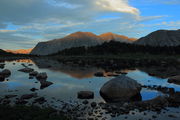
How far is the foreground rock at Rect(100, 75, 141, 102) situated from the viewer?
61.4ft

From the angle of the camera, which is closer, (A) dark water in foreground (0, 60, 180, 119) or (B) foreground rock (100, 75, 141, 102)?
(B) foreground rock (100, 75, 141, 102)

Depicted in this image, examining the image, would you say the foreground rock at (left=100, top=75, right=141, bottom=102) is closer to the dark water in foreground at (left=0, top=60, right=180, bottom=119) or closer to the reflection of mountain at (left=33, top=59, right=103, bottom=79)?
the dark water in foreground at (left=0, top=60, right=180, bottom=119)

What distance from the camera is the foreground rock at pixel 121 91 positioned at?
18.7 metres

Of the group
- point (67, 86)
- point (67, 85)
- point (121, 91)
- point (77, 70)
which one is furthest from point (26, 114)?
point (77, 70)

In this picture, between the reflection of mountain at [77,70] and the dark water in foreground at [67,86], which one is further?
the reflection of mountain at [77,70]

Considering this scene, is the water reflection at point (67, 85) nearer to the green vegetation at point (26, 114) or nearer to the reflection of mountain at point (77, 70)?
the reflection of mountain at point (77, 70)

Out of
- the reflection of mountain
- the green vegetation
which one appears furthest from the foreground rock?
the reflection of mountain

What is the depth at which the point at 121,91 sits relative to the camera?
18891 mm

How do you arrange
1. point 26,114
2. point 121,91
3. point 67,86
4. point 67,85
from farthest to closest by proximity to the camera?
point 67,85 < point 67,86 < point 121,91 < point 26,114

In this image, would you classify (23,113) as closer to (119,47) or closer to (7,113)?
(7,113)

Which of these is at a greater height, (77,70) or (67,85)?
(77,70)

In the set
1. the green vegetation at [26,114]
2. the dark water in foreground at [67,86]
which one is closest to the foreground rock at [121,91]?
the dark water in foreground at [67,86]

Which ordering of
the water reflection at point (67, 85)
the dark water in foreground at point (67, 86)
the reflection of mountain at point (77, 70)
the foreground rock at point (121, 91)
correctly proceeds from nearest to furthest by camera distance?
the foreground rock at point (121, 91), the dark water in foreground at point (67, 86), the water reflection at point (67, 85), the reflection of mountain at point (77, 70)

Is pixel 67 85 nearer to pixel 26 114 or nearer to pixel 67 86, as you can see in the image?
pixel 67 86
